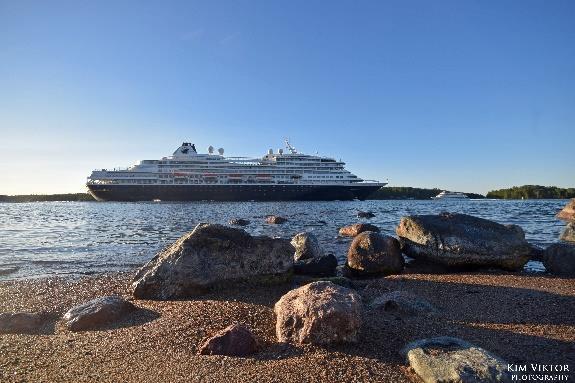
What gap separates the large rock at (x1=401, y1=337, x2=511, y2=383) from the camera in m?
3.17

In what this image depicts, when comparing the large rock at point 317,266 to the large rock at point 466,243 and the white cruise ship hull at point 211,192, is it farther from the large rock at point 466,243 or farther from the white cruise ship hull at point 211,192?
the white cruise ship hull at point 211,192

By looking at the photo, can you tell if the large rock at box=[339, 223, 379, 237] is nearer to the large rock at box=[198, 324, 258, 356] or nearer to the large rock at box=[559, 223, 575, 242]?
the large rock at box=[559, 223, 575, 242]

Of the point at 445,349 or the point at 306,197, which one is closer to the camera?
the point at 445,349

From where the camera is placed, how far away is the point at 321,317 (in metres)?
3.99

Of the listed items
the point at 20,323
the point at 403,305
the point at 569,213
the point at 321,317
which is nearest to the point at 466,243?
the point at 403,305

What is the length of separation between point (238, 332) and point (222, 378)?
27.9 inches

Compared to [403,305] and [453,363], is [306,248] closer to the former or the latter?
[403,305]

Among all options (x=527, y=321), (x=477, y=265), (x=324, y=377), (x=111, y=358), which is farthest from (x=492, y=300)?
(x=111, y=358)

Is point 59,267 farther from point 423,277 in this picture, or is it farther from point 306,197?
point 306,197

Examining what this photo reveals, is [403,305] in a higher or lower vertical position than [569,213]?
lower

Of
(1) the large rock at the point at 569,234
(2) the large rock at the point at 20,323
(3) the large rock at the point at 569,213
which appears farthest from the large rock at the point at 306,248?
(3) the large rock at the point at 569,213

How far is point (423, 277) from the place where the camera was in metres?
8.58

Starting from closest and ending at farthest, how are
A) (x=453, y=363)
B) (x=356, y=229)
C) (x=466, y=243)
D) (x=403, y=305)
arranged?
(x=453, y=363)
(x=403, y=305)
(x=466, y=243)
(x=356, y=229)

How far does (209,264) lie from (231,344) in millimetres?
2726
